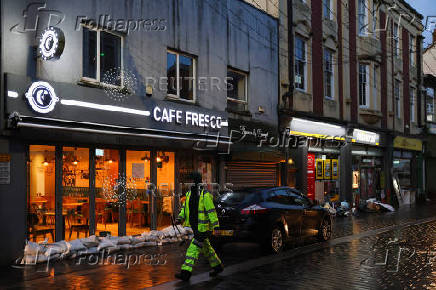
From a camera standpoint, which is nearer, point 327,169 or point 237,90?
point 237,90

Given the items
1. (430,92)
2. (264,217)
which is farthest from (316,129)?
(430,92)

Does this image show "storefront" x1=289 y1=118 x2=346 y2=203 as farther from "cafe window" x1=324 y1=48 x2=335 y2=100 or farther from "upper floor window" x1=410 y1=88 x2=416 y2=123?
"upper floor window" x1=410 y1=88 x2=416 y2=123

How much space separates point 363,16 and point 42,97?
66.7 ft

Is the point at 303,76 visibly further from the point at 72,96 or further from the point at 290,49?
the point at 72,96

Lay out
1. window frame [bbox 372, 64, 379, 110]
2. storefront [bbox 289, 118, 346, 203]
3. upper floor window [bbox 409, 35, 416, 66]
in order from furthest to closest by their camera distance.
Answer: upper floor window [bbox 409, 35, 416, 66] < window frame [bbox 372, 64, 379, 110] < storefront [bbox 289, 118, 346, 203]

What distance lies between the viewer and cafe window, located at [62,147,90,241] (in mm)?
11406

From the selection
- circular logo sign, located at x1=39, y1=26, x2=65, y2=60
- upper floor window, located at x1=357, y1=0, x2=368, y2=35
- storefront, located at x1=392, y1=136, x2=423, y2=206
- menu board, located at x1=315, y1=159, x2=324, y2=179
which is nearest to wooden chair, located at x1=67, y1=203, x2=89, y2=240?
circular logo sign, located at x1=39, y1=26, x2=65, y2=60

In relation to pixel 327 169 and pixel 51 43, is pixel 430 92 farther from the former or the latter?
pixel 51 43

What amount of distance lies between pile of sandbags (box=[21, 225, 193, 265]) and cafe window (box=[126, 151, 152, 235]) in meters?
0.81

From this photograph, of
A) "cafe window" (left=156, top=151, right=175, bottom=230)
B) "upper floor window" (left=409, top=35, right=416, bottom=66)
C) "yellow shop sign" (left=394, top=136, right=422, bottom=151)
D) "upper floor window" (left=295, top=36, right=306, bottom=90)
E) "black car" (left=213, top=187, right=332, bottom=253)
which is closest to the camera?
"black car" (left=213, top=187, right=332, bottom=253)

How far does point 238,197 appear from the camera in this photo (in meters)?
11.4

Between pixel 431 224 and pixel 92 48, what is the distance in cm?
1289

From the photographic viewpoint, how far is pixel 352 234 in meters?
14.7

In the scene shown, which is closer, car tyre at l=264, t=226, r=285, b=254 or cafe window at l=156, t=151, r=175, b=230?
car tyre at l=264, t=226, r=285, b=254
